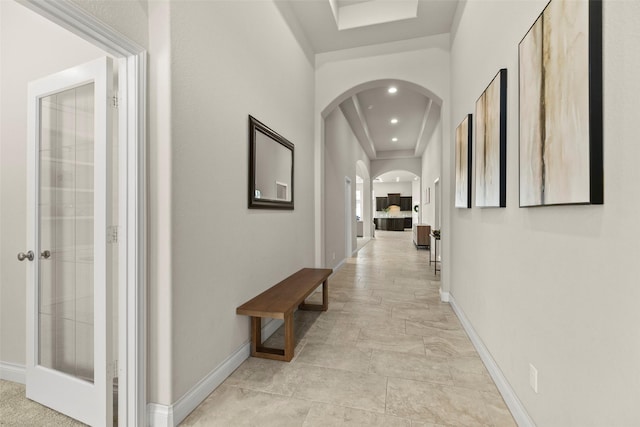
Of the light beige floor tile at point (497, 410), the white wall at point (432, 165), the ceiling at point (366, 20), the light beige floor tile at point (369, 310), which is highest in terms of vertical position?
the ceiling at point (366, 20)

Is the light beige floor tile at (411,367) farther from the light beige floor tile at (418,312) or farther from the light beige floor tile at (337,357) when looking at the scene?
the light beige floor tile at (418,312)

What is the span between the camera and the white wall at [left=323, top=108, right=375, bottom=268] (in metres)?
5.56

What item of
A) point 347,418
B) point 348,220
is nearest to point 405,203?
point 348,220

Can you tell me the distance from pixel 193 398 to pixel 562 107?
2.47 meters

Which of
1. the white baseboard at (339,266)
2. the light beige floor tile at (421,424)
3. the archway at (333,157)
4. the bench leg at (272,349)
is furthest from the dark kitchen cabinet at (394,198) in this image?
the light beige floor tile at (421,424)

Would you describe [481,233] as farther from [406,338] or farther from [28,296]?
[28,296]

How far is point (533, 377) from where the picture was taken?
153cm

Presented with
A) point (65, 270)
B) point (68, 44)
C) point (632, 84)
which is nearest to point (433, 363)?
point (632, 84)

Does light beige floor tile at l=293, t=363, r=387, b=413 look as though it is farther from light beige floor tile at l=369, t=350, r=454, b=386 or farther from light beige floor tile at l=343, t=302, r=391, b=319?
light beige floor tile at l=343, t=302, r=391, b=319

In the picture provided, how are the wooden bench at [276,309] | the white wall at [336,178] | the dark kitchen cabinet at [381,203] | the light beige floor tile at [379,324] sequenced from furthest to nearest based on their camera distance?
the dark kitchen cabinet at [381,203], the white wall at [336,178], the light beige floor tile at [379,324], the wooden bench at [276,309]

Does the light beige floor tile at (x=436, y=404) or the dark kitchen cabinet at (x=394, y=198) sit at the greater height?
the dark kitchen cabinet at (x=394, y=198)

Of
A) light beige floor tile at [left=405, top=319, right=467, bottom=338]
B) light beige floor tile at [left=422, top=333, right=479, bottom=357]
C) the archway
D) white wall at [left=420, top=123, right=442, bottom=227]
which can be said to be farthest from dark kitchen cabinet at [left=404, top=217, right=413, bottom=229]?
light beige floor tile at [left=422, top=333, right=479, bottom=357]

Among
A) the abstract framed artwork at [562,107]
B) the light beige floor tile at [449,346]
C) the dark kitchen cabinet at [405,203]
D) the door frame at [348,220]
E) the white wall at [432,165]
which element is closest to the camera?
the abstract framed artwork at [562,107]

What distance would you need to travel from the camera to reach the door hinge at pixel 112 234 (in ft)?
5.32
